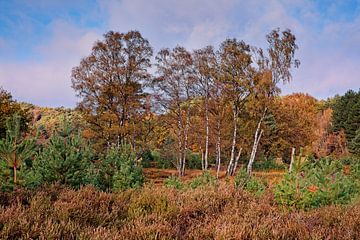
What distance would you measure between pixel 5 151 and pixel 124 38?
19355mm

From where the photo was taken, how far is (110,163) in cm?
1290

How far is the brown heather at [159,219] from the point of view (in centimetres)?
358

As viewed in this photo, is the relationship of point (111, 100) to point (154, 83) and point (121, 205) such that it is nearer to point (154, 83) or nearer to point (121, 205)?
point (154, 83)

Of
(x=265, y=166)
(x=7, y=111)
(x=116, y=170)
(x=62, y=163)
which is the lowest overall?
(x=116, y=170)

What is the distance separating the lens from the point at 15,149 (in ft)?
27.2

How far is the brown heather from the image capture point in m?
3.58

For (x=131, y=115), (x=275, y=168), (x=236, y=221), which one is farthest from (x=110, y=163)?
(x=275, y=168)

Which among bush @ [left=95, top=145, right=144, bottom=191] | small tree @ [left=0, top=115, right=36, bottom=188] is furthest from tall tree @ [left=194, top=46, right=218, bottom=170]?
small tree @ [left=0, top=115, right=36, bottom=188]

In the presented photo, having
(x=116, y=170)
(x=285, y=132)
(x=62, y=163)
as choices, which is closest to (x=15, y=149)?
(x=62, y=163)

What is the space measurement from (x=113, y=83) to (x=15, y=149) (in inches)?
715

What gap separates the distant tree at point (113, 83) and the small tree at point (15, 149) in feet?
54.3

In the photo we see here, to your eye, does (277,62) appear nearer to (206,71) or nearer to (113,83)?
(206,71)

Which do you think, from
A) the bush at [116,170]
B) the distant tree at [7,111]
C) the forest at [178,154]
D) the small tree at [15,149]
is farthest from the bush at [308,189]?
the distant tree at [7,111]

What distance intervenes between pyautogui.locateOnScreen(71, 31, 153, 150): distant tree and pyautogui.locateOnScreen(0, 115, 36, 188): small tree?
1654cm
